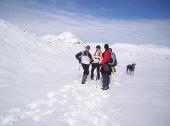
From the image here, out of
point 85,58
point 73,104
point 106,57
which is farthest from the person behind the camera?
point 85,58

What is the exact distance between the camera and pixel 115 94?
929cm

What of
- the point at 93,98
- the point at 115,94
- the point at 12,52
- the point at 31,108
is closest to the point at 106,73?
the point at 115,94

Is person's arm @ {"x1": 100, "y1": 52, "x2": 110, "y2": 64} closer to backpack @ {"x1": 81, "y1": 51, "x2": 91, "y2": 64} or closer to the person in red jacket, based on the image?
the person in red jacket

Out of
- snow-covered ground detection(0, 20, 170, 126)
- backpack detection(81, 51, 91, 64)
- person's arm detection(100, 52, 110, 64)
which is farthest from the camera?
backpack detection(81, 51, 91, 64)

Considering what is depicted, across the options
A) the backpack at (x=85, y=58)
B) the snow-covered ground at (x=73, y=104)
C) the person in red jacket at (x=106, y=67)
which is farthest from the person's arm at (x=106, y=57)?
the snow-covered ground at (x=73, y=104)

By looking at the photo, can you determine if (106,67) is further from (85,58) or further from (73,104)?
(73,104)

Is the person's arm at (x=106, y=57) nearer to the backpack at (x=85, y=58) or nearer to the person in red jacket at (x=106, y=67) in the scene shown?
the person in red jacket at (x=106, y=67)

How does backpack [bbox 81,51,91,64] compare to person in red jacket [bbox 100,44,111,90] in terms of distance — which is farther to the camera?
backpack [bbox 81,51,91,64]

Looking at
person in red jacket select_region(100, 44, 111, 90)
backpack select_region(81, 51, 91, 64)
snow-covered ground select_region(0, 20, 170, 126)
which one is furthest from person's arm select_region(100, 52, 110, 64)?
snow-covered ground select_region(0, 20, 170, 126)

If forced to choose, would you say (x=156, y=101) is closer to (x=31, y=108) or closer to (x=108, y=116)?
(x=108, y=116)

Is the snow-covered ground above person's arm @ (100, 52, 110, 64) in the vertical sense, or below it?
below

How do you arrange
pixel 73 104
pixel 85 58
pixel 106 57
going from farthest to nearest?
pixel 85 58
pixel 106 57
pixel 73 104

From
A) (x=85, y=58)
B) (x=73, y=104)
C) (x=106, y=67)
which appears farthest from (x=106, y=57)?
(x=73, y=104)

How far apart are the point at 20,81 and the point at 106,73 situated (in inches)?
192
